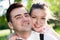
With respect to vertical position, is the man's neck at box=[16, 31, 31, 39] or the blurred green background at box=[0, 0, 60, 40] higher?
the blurred green background at box=[0, 0, 60, 40]

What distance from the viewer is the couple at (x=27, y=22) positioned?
1.46 metres

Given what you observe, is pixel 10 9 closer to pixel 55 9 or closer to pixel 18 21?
pixel 18 21

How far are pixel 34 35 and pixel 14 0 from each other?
0.30m

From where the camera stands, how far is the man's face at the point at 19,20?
4.78ft

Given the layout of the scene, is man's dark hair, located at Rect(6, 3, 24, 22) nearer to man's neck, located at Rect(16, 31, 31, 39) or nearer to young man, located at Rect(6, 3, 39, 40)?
young man, located at Rect(6, 3, 39, 40)

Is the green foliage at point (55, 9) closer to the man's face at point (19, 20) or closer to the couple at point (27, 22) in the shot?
the couple at point (27, 22)

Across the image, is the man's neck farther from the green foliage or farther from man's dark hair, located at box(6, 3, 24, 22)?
the green foliage

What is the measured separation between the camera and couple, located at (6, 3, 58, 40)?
1.46 meters

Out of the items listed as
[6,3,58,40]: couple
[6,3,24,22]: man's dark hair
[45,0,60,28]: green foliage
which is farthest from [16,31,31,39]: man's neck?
[45,0,60,28]: green foliage

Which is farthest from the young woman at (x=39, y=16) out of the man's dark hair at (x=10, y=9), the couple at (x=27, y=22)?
the man's dark hair at (x=10, y=9)

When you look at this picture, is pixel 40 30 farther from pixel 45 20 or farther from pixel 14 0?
pixel 14 0

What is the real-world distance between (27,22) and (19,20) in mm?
61

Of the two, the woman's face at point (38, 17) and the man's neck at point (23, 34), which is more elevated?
the woman's face at point (38, 17)

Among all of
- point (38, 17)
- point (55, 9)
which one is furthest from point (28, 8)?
point (55, 9)
